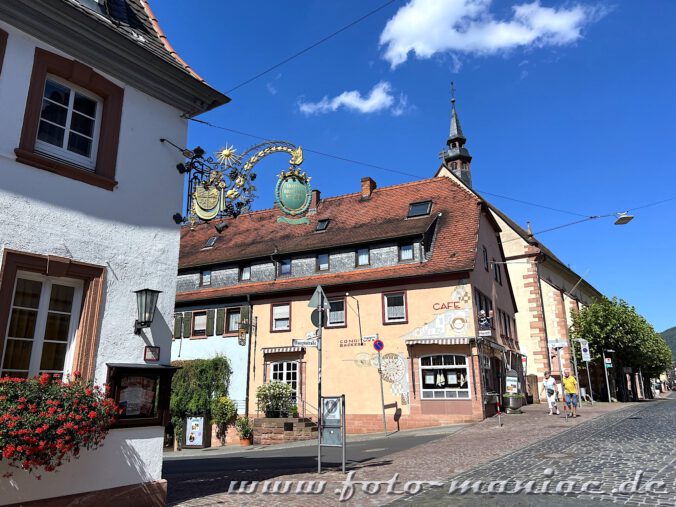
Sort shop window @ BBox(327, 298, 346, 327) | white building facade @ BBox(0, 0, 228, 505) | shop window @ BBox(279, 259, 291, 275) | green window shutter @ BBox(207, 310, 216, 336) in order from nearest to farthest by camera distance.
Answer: white building facade @ BBox(0, 0, 228, 505) → shop window @ BBox(327, 298, 346, 327) → shop window @ BBox(279, 259, 291, 275) → green window shutter @ BBox(207, 310, 216, 336)

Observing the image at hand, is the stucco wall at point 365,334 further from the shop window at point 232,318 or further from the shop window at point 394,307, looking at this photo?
the shop window at point 232,318

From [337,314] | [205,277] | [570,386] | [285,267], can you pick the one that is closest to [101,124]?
[337,314]

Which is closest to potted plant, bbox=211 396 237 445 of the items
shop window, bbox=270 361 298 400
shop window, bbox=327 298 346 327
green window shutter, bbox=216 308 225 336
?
shop window, bbox=270 361 298 400

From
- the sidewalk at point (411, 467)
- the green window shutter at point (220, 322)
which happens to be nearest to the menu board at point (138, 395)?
the sidewalk at point (411, 467)

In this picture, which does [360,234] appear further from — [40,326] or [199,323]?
[40,326]

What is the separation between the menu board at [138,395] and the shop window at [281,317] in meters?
16.9

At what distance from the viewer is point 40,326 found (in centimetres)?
641

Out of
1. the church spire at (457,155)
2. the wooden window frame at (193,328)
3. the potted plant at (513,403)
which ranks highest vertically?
the church spire at (457,155)

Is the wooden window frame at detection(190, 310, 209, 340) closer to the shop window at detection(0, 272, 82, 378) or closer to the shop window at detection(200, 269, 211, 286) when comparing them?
the shop window at detection(200, 269, 211, 286)

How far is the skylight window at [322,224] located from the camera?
2642cm

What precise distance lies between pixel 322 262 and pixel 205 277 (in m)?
7.02

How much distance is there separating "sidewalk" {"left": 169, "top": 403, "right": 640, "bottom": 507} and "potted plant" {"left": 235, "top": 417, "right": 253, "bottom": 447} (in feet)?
28.9

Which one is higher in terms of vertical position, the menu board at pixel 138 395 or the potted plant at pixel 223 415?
the menu board at pixel 138 395

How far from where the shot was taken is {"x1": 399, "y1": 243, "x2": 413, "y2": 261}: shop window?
2254cm
